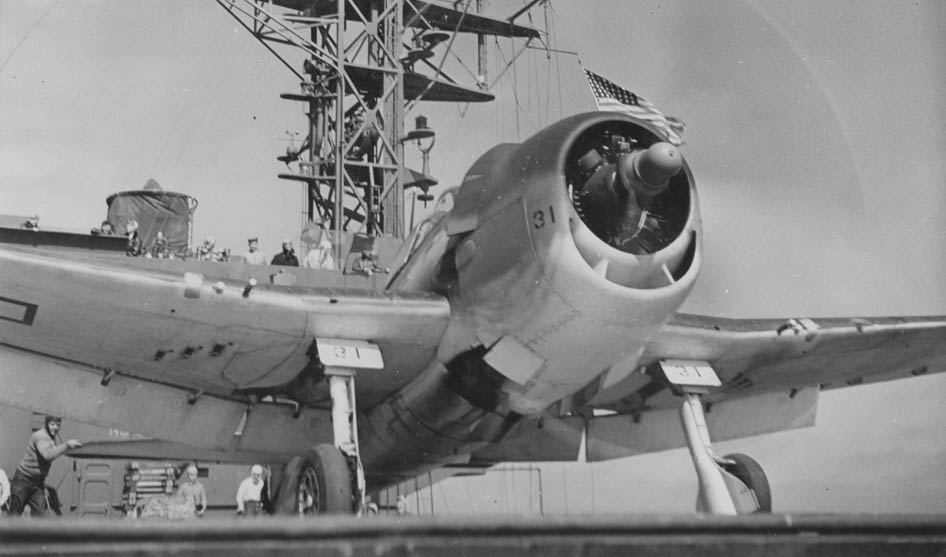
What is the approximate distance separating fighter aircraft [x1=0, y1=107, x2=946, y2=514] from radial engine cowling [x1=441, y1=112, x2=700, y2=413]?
14 millimetres

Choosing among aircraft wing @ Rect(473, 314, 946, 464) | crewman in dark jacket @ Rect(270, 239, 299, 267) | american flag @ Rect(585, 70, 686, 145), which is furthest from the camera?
crewman in dark jacket @ Rect(270, 239, 299, 267)

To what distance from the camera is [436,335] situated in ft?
25.7

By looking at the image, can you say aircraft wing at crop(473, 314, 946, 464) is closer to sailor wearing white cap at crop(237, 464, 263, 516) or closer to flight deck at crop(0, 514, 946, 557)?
sailor wearing white cap at crop(237, 464, 263, 516)

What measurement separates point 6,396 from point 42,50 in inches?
170

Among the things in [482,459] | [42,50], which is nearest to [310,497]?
[482,459]

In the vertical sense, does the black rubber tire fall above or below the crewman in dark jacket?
below

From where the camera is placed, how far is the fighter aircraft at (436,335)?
695cm

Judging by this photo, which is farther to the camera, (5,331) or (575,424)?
(575,424)

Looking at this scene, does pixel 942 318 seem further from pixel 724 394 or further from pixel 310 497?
pixel 310 497

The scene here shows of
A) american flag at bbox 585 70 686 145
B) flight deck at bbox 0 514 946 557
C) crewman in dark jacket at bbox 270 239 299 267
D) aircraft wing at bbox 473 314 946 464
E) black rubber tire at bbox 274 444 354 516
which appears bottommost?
flight deck at bbox 0 514 946 557

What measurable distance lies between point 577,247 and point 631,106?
6.08 ft

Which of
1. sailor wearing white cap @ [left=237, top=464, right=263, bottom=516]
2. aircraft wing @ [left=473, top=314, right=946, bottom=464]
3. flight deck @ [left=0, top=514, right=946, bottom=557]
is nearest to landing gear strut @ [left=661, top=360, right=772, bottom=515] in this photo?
aircraft wing @ [left=473, top=314, right=946, bottom=464]

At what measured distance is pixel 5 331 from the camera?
7.24m

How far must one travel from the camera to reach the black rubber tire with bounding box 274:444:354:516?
663cm
